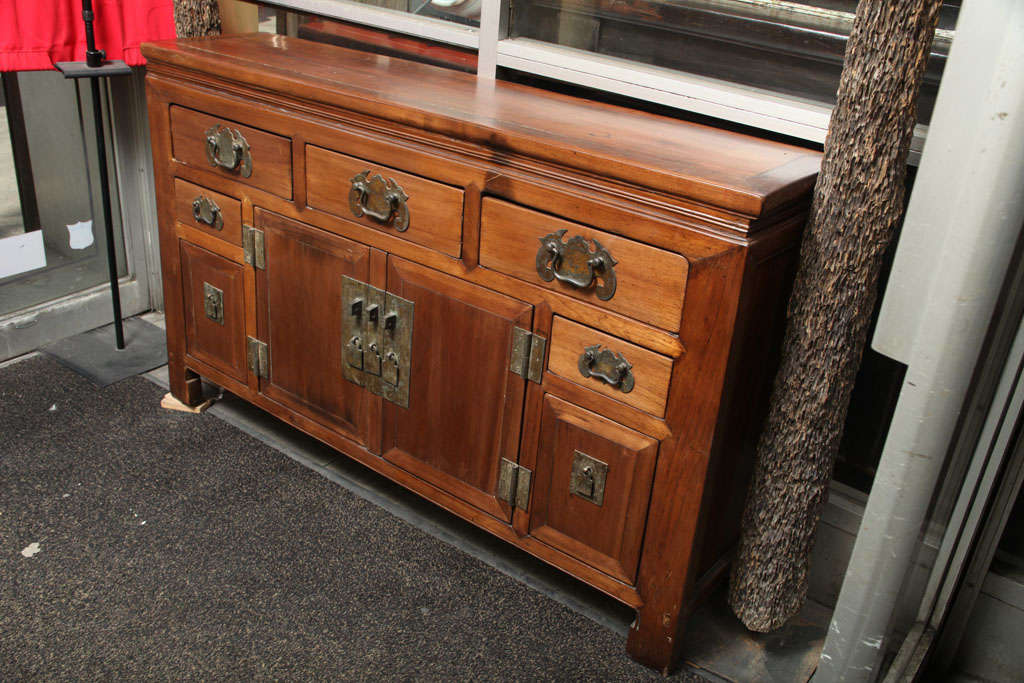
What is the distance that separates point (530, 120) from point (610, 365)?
19.7 inches

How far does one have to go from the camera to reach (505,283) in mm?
1697

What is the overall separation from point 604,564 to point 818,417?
1.62 ft

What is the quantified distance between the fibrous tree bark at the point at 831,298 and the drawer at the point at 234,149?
44.4 inches

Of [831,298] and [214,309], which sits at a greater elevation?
[831,298]

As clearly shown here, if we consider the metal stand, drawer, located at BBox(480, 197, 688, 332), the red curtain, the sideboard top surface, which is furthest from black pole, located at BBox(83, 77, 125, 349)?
drawer, located at BBox(480, 197, 688, 332)

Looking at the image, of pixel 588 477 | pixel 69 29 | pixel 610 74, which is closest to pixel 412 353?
pixel 588 477

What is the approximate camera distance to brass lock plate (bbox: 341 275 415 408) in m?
1.90

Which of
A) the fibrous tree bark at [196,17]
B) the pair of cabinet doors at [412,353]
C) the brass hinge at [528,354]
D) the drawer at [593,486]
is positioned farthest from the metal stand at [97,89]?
the drawer at [593,486]

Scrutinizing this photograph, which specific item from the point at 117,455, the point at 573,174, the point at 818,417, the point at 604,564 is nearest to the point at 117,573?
the point at 117,455

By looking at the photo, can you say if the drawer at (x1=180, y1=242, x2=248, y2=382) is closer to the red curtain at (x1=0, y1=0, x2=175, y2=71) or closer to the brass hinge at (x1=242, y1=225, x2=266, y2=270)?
the brass hinge at (x1=242, y1=225, x2=266, y2=270)

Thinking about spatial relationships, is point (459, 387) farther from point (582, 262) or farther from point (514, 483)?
point (582, 262)

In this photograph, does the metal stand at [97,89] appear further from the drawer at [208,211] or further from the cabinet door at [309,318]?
the cabinet door at [309,318]

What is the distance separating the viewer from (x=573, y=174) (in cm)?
155

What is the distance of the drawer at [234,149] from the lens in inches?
78.0
